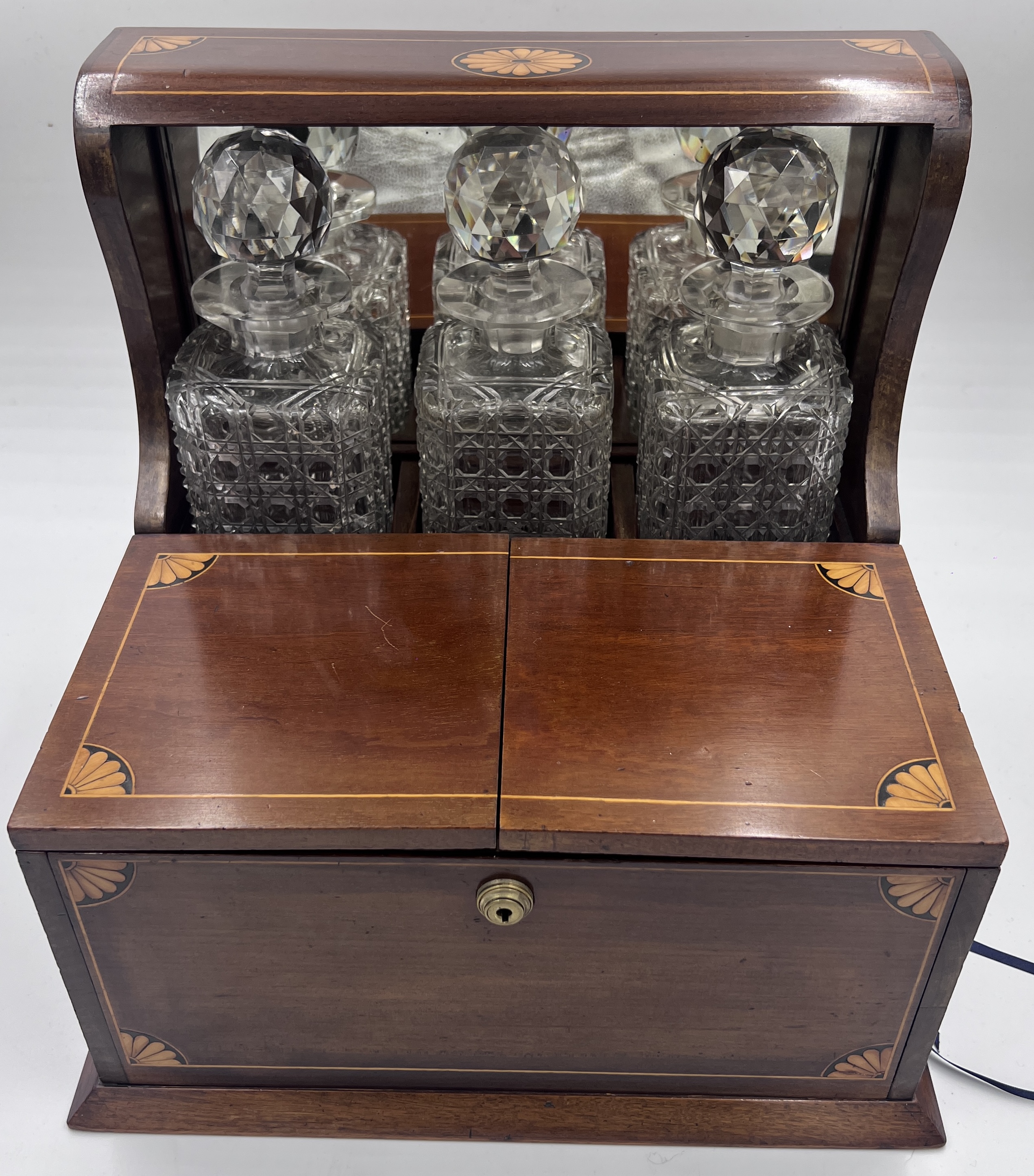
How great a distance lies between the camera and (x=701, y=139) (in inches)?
53.2

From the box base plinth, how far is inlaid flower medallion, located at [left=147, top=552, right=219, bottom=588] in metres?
0.47

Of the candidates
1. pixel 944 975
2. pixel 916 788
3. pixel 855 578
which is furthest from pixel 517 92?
pixel 944 975

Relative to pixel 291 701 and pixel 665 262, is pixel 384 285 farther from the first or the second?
pixel 291 701

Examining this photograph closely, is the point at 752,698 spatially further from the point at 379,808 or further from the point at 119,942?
the point at 119,942

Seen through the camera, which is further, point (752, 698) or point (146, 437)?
point (146, 437)

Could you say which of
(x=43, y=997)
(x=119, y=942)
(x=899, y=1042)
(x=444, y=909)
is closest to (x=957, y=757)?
(x=899, y=1042)

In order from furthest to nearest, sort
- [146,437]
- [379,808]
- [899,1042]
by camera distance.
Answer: [146,437], [899,1042], [379,808]

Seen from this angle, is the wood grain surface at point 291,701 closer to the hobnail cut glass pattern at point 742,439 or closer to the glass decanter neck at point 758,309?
the hobnail cut glass pattern at point 742,439

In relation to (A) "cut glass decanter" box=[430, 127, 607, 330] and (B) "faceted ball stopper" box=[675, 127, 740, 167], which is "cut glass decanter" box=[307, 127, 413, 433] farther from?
(B) "faceted ball stopper" box=[675, 127, 740, 167]

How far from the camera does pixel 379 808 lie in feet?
3.24

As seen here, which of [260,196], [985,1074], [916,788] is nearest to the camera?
[916,788]

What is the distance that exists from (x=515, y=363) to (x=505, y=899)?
49 cm

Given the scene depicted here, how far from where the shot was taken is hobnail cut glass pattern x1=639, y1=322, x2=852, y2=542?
1.18 meters

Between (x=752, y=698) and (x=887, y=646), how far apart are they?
0.14 meters
